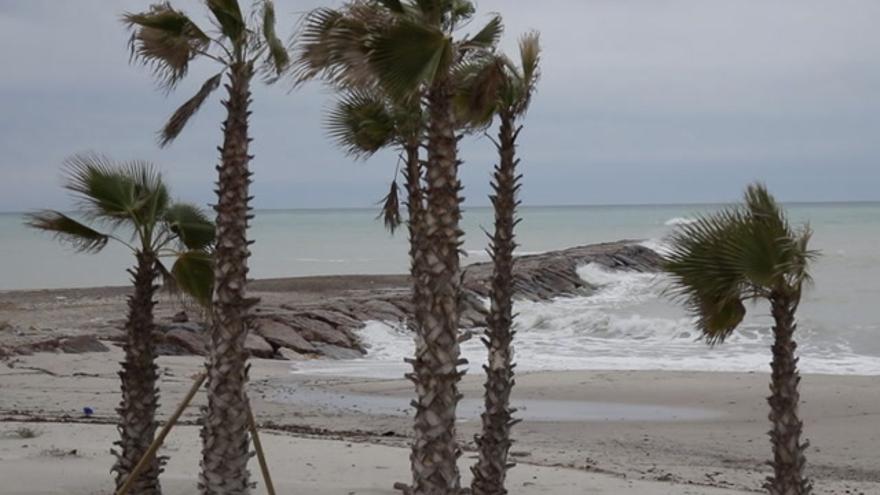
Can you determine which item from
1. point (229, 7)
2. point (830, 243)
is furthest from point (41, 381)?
point (830, 243)

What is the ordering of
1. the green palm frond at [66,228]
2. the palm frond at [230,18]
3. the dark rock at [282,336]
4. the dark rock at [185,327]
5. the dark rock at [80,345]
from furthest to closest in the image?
the dark rock at [282,336], the dark rock at [185,327], the dark rock at [80,345], the green palm frond at [66,228], the palm frond at [230,18]

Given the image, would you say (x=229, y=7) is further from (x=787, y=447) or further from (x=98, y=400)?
(x=98, y=400)

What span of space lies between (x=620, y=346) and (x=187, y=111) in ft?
73.7

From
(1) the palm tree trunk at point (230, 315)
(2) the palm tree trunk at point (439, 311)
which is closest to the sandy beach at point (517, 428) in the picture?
(1) the palm tree trunk at point (230, 315)

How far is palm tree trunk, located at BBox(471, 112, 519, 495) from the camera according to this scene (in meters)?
10.3

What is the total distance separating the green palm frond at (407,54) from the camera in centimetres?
793

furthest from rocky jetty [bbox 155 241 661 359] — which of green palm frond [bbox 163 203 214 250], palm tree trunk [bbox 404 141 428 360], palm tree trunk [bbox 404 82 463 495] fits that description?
palm tree trunk [bbox 404 82 463 495]

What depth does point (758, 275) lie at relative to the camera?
8.29m

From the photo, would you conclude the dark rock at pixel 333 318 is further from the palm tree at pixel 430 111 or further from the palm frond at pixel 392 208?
the palm tree at pixel 430 111

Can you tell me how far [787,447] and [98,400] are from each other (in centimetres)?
1261

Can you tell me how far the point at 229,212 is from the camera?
920 centimetres

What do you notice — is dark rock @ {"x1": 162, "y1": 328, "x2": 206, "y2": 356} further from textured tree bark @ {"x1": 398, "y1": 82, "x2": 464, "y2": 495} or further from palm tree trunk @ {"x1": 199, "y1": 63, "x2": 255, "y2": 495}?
textured tree bark @ {"x1": 398, "y1": 82, "x2": 464, "y2": 495}

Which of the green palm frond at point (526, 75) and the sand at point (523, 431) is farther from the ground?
the green palm frond at point (526, 75)

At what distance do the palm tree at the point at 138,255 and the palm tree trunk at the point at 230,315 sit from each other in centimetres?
97
